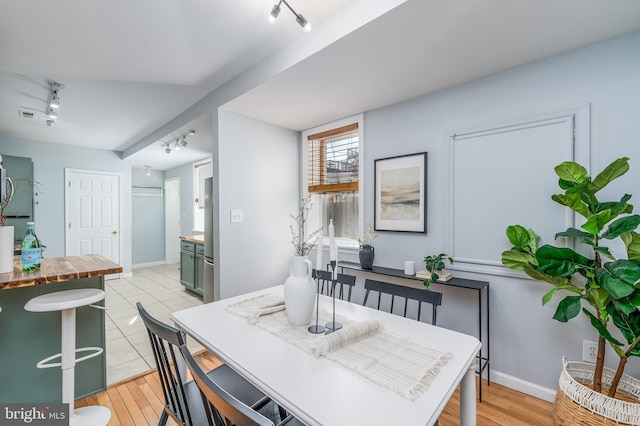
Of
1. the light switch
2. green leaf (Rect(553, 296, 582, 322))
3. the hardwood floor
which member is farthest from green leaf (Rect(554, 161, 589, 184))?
the light switch

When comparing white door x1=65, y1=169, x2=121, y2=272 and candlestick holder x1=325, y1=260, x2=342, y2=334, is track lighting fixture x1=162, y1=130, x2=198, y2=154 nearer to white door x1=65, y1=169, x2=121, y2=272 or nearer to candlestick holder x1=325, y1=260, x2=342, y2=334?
white door x1=65, y1=169, x2=121, y2=272

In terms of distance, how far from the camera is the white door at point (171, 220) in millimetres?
6766

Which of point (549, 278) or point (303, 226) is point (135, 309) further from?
point (549, 278)

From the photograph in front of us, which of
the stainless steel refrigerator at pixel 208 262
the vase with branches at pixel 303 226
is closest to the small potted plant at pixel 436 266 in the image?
the vase with branches at pixel 303 226

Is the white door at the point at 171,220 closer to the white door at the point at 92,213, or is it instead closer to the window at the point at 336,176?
the white door at the point at 92,213

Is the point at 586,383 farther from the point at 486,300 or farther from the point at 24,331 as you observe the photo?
the point at 24,331

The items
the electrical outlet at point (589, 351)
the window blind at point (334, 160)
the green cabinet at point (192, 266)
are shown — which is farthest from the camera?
the green cabinet at point (192, 266)

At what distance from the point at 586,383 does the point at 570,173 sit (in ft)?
4.10

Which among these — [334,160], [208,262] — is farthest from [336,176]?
[208,262]

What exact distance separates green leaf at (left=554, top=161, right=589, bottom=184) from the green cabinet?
160 inches

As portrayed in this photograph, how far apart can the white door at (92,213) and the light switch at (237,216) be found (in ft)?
12.8

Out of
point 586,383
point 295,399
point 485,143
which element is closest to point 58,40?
point 295,399

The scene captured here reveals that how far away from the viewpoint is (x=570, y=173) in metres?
1.58

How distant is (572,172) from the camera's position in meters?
1.57
